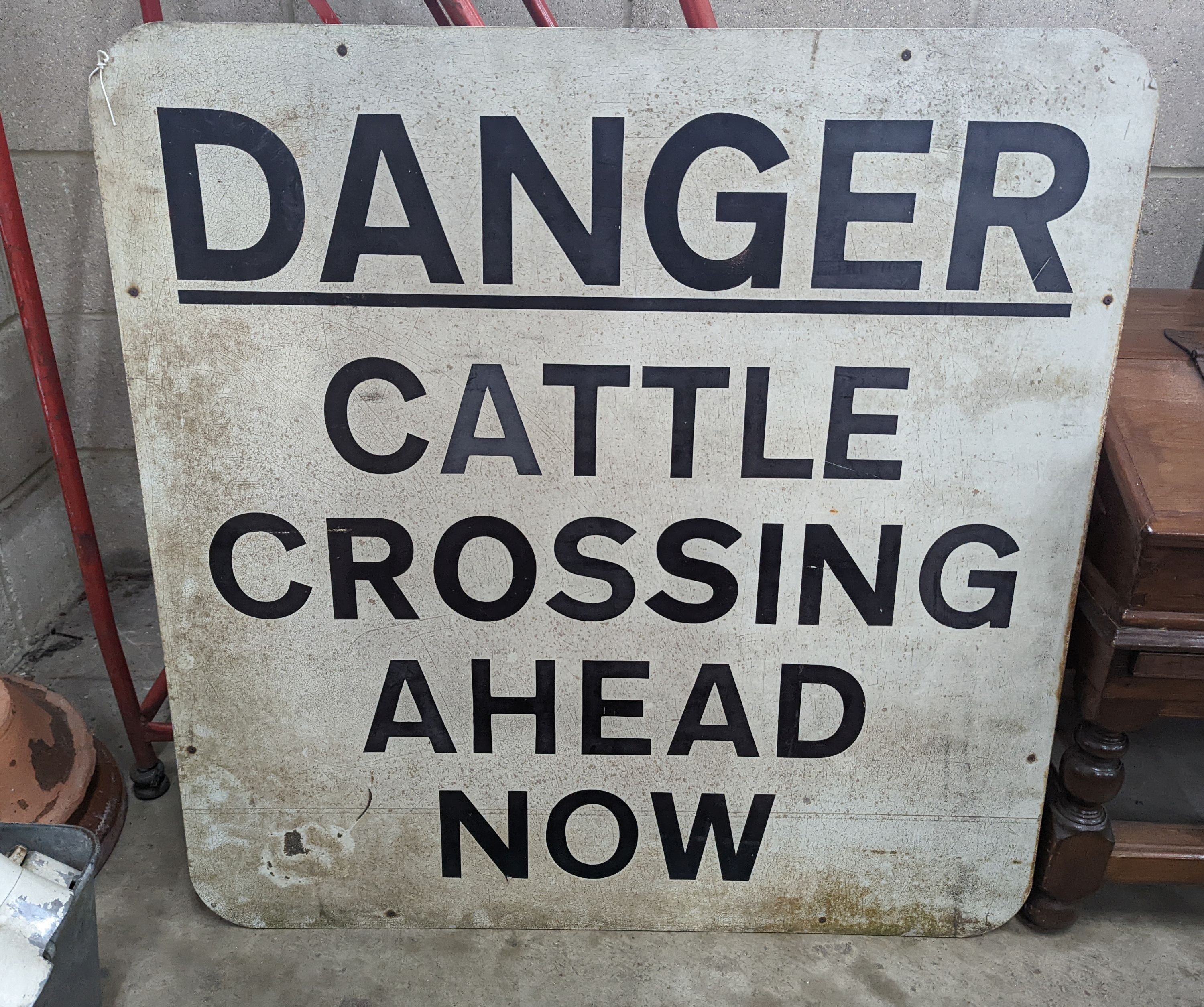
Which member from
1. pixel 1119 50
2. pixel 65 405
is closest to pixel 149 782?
pixel 65 405

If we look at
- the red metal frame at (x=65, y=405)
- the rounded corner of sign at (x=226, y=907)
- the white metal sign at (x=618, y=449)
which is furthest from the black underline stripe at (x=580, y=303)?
the rounded corner of sign at (x=226, y=907)

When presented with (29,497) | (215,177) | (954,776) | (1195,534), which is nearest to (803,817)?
(954,776)

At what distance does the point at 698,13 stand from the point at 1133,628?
977 mm

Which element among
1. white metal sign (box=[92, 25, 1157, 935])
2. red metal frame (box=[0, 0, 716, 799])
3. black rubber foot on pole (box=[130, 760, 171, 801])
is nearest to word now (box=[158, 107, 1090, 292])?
white metal sign (box=[92, 25, 1157, 935])

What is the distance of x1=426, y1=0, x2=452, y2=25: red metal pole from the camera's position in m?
1.33

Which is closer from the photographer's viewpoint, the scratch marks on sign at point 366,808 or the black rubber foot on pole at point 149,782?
the scratch marks on sign at point 366,808

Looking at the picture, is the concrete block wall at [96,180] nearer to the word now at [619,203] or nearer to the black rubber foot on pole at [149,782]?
the black rubber foot on pole at [149,782]

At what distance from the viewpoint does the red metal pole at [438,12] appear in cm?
133

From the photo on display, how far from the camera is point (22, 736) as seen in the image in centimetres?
141

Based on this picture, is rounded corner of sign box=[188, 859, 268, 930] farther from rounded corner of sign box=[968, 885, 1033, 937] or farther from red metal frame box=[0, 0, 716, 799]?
rounded corner of sign box=[968, 885, 1033, 937]

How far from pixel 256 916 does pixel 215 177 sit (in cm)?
101

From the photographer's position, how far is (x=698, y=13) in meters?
1.27

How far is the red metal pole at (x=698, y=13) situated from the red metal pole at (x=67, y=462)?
95 centimetres

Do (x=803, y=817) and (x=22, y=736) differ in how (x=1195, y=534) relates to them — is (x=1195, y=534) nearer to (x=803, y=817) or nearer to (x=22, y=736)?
→ (x=803, y=817)
